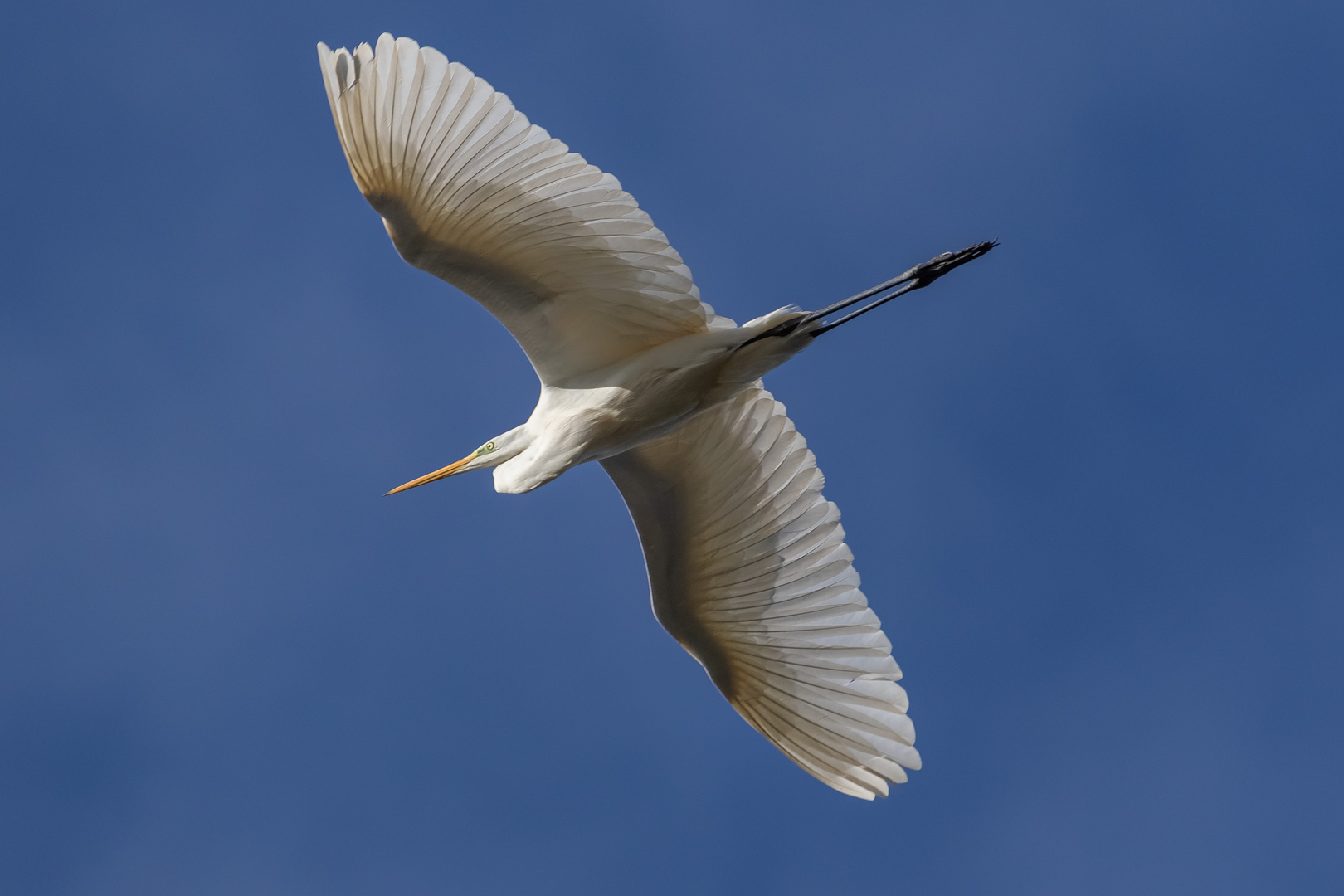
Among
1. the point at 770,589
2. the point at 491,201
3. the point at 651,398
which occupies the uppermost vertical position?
the point at 491,201

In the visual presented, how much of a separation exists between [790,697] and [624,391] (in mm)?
2578

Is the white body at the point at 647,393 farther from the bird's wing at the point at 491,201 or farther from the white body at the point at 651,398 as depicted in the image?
the bird's wing at the point at 491,201

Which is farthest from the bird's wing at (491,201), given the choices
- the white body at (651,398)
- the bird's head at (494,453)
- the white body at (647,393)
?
the bird's head at (494,453)

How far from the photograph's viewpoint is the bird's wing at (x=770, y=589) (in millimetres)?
9094

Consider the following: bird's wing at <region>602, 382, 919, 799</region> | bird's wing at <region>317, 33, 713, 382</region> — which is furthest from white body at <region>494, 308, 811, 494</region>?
bird's wing at <region>602, 382, 919, 799</region>

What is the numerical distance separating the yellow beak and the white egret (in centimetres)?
2

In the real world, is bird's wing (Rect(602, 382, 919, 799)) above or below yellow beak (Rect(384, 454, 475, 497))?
below

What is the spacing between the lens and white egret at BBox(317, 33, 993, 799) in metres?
7.67

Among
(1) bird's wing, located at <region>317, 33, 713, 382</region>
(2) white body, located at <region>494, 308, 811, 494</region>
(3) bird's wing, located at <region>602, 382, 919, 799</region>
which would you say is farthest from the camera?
(3) bird's wing, located at <region>602, 382, 919, 799</region>

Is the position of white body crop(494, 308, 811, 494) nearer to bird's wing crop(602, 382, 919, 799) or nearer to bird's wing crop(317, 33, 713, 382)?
bird's wing crop(317, 33, 713, 382)

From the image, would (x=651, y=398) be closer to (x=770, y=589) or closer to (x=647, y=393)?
(x=647, y=393)

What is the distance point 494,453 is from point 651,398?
1320 mm

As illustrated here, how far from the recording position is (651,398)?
8.60 meters

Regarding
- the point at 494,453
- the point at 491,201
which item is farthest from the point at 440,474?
the point at 491,201
